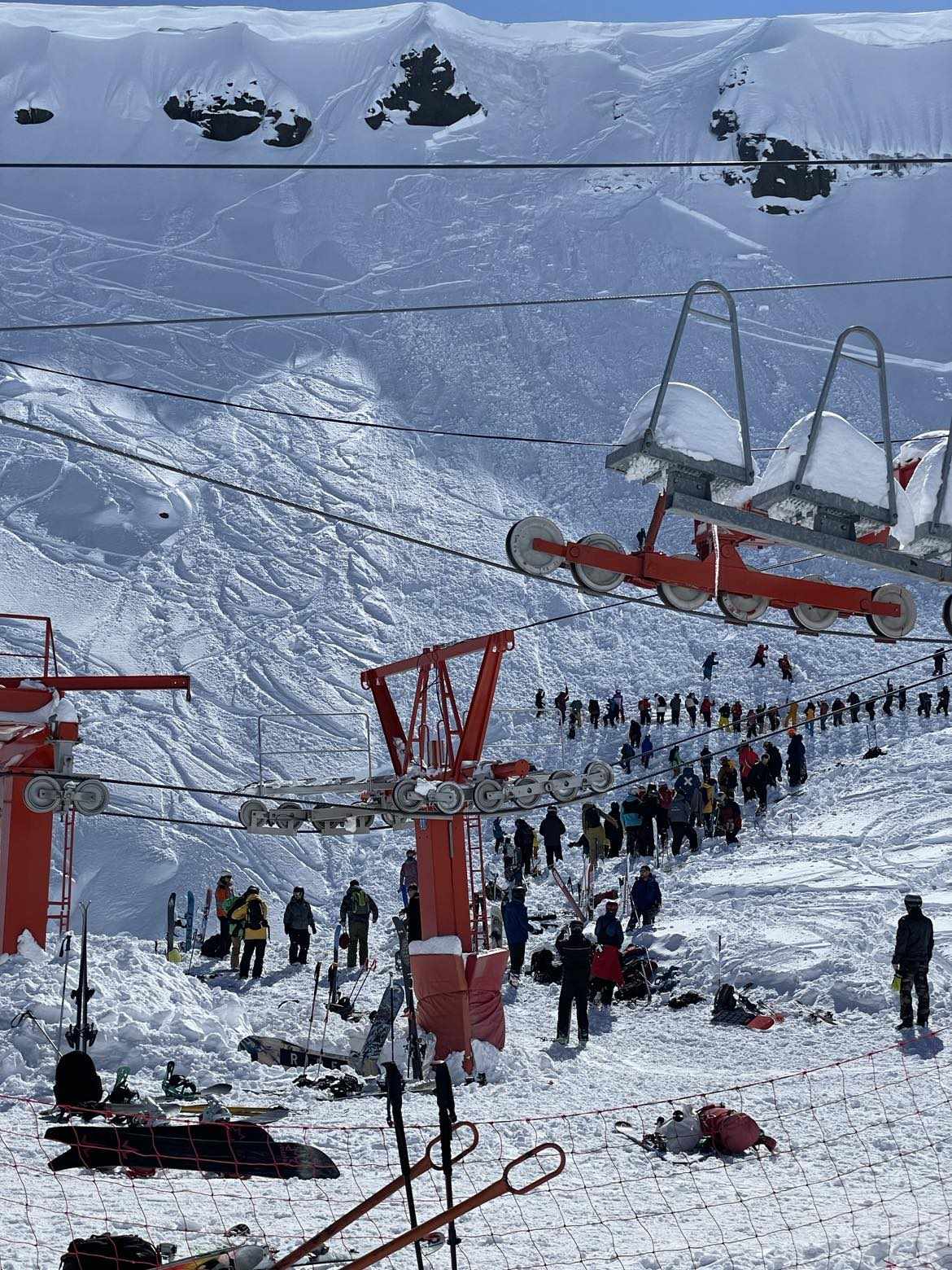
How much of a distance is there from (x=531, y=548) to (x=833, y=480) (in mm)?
1893

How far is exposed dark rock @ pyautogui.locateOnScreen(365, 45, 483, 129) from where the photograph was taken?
85.2m

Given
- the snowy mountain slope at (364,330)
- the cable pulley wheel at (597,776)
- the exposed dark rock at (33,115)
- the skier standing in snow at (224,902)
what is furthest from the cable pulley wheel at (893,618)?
the exposed dark rock at (33,115)

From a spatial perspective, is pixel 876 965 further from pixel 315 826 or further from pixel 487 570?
pixel 487 570

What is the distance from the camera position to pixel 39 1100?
11.6m

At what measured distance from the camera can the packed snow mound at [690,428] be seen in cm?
Result: 777

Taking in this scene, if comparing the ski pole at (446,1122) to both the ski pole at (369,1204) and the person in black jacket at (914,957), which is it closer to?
the ski pole at (369,1204)

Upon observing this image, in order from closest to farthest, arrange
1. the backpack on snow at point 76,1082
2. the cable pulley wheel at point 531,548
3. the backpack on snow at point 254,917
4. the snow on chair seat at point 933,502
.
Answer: the snow on chair seat at point 933,502, the cable pulley wheel at point 531,548, the backpack on snow at point 76,1082, the backpack on snow at point 254,917

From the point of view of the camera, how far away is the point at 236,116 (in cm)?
8544

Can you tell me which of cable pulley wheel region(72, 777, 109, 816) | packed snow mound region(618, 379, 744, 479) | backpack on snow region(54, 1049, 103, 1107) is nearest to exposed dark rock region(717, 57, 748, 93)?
cable pulley wheel region(72, 777, 109, 816)

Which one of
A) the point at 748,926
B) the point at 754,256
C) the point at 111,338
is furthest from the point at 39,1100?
the point at 754,256

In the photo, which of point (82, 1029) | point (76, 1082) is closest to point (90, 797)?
point (82, 1029)

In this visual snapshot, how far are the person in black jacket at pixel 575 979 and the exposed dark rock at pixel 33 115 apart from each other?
79181 millimetres

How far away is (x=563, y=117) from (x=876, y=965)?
74881 mm

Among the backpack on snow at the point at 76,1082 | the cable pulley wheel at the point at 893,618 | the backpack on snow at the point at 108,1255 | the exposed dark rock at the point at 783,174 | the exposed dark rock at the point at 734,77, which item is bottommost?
the backpack on snow at the point at 76,1082
